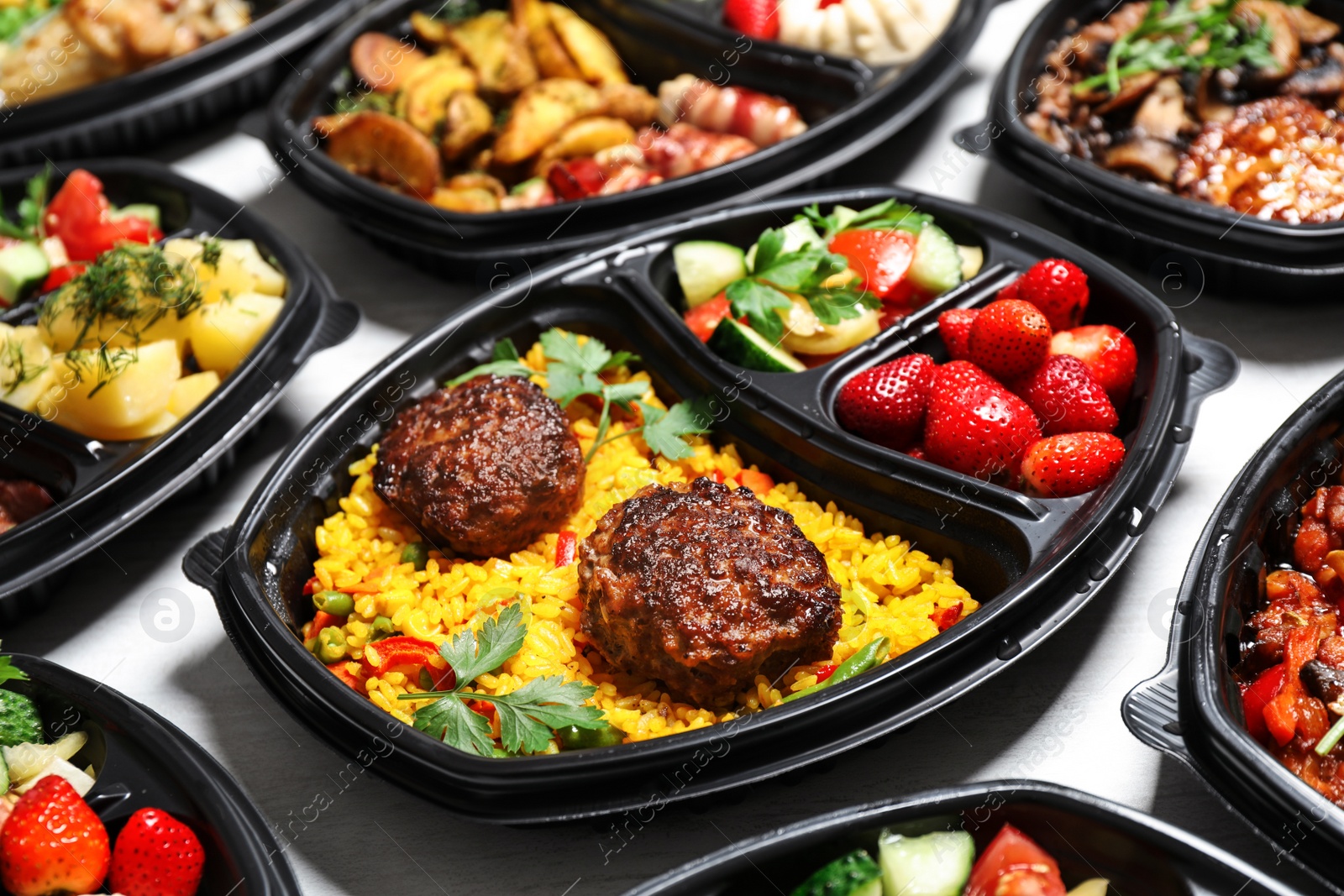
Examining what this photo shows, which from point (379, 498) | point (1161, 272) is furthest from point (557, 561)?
point (1161, 272)

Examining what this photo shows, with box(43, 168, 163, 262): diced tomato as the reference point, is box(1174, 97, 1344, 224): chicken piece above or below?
above

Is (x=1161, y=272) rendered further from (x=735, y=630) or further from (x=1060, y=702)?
(x=735, y=630)

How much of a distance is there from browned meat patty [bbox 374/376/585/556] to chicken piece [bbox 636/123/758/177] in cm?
147

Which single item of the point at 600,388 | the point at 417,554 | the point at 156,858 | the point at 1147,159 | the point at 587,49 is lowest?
the point at 156,858

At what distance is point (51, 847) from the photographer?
2293 mm

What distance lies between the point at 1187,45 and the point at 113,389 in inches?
156

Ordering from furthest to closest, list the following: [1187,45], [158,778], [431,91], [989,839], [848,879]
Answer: [431,91], [1187,45], [158,778], [989,839], [848,879]

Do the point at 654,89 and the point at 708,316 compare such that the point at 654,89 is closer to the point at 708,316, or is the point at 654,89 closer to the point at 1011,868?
the point at 708,316

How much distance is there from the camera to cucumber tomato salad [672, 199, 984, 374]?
10.6 feet

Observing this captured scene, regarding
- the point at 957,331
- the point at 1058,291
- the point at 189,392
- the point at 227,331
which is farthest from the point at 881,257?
the point at 189,392

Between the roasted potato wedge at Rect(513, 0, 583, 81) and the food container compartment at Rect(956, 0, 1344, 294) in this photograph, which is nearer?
the food container compartment at Rect(956, 0, 1344, 294)

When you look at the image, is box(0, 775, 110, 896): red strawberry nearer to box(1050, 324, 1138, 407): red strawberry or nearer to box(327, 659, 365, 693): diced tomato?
box(327, 659, 365, 693): diced tomato

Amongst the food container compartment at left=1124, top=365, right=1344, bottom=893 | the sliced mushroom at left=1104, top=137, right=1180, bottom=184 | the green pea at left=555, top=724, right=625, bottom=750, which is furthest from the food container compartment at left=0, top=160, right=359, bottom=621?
the sliced mushroom at left=1104, top=137, right=1180, bottom=184

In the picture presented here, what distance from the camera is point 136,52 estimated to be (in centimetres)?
479
